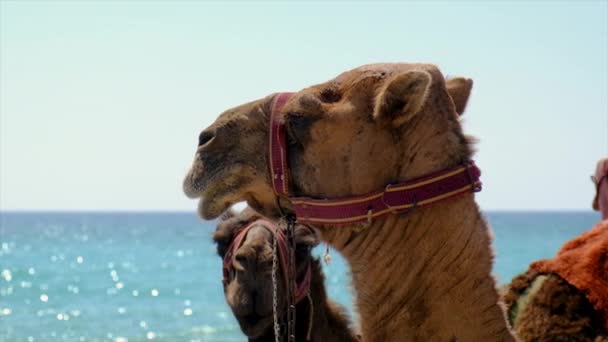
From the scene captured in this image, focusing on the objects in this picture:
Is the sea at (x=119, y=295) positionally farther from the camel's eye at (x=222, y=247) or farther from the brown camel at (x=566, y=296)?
the brown camel at (x=566, y=296)

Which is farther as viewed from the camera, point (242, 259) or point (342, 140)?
point (242, 259)

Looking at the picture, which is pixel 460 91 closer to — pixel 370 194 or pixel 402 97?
pixel 402 97

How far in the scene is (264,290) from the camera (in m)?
5.20

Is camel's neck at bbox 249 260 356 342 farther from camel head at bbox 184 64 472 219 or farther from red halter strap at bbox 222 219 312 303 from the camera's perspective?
camel head at bbox 184 64 472 219

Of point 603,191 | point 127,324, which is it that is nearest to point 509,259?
point 127,324

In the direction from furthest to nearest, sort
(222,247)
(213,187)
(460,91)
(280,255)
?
(222,247) < (280,255) < (460,91) < (213,187)

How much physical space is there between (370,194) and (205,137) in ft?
2.00

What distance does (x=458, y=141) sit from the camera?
10.8 feet

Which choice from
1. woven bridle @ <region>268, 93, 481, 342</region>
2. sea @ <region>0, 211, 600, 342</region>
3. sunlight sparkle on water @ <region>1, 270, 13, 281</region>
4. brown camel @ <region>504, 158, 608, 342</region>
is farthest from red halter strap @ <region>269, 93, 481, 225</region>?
sunlight sparkle on water @ <region>1, 270, 13, 281</region>

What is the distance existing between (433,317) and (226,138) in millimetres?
906

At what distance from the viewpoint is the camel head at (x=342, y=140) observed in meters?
3.27

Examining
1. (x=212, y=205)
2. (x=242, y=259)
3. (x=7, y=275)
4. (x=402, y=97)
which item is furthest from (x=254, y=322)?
A: (x=7, y=275)

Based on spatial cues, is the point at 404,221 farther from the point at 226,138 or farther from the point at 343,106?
the point at 226,138

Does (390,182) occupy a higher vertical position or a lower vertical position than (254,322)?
higher
